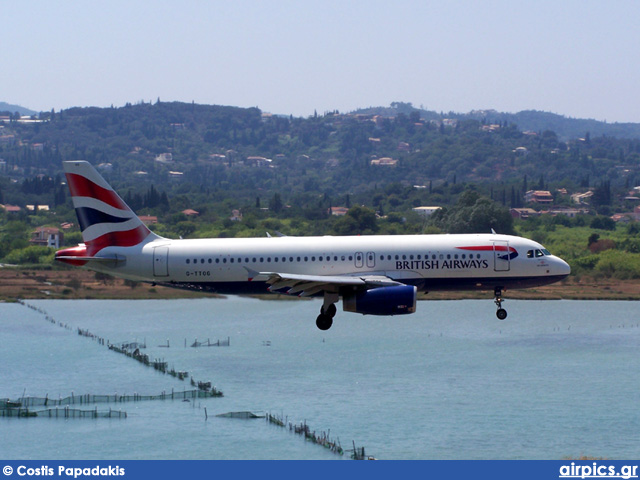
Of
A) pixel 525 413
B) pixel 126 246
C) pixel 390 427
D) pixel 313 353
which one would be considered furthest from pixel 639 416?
pixel 126 246

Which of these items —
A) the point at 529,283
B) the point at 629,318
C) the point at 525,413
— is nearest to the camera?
the point at 529,283

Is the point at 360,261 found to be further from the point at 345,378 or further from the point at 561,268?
the point at 345,378

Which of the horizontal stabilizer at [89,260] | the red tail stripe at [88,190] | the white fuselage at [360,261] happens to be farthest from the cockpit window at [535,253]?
the red tail stripe at [88,190]

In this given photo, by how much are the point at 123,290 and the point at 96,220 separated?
253ft

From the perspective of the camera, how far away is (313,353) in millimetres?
120500

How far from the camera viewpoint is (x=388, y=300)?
62.1m

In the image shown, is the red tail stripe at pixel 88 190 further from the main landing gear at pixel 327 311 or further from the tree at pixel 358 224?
the tree at pixel 358 224

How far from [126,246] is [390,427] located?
32.2m

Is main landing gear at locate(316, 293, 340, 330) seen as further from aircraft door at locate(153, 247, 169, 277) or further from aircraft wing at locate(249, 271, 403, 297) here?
aircraft door at locate(153, 247, 169, 277)

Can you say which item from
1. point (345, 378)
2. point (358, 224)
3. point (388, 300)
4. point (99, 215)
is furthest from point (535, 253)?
point (358, 224)

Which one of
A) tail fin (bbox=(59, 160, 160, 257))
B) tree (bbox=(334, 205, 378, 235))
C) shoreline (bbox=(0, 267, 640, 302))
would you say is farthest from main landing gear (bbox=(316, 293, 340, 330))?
tree (bbox=(334, 205, 378, 235))

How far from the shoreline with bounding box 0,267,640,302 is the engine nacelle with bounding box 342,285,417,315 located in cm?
7780
